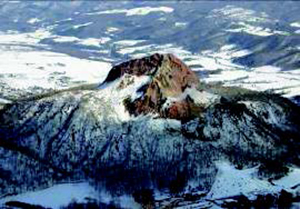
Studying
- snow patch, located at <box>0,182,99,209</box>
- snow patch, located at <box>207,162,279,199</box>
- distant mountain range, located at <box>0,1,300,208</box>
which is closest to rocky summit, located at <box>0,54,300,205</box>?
distant mountain range, located at <box>0,1,300,208</box>

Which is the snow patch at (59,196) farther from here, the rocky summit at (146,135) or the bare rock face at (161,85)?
the bare rock face at (161,85)

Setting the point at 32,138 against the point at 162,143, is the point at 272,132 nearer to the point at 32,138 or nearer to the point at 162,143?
the point at 162,143

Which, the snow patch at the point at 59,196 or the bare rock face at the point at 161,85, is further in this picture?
the bare rock face at the point at 161,85

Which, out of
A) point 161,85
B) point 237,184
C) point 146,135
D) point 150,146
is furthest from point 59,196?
point 161,85

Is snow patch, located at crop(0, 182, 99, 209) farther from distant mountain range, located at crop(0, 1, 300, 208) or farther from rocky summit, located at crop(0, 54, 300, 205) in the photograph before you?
rocky summit, located at crop(0, 54, 300, 205)

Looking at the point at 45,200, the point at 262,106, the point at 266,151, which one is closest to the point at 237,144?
the point at 266,151

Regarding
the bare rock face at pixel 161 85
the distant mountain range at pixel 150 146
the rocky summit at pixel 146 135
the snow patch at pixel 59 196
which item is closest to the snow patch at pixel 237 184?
the distant mountain range at pixel 150 146

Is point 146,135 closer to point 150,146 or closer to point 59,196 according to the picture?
point 150,146
